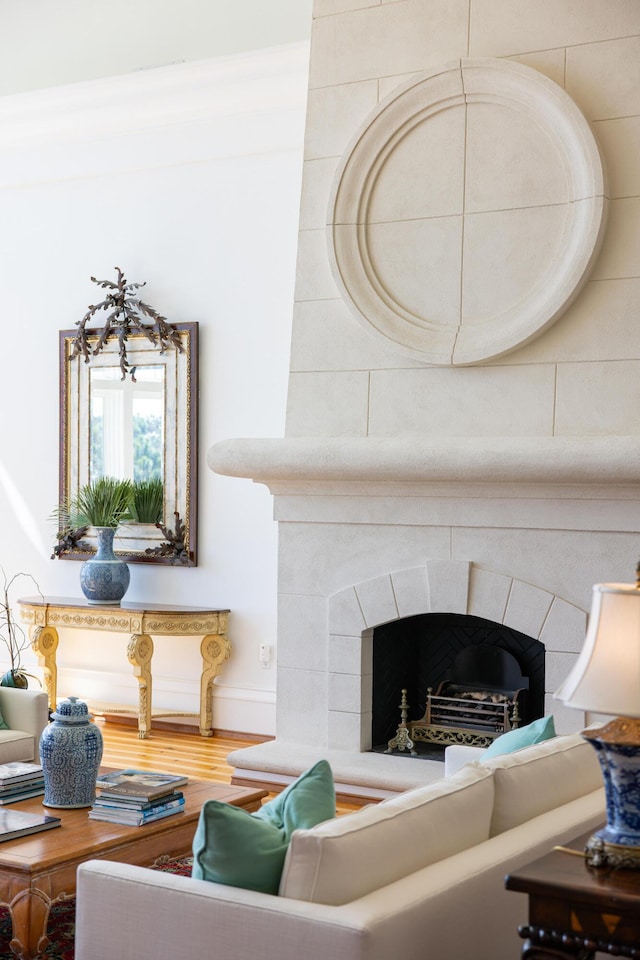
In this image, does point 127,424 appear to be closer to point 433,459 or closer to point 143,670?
point 143,670

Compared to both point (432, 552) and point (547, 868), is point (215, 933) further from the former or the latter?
point (432, 552)

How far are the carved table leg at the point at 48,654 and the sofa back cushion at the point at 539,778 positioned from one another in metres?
4.15

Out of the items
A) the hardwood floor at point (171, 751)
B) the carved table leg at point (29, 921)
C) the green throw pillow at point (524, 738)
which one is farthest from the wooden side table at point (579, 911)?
the hardwood floor at point (171, 751)

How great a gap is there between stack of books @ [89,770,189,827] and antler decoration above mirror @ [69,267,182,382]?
127 inches

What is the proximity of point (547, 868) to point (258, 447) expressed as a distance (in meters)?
3.16

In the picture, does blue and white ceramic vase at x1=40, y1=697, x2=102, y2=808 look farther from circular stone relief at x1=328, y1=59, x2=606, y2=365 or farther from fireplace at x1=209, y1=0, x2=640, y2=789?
circular stone relief at x1=328, y1=59, x2=606, y2=365

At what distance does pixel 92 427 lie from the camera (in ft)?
22.9

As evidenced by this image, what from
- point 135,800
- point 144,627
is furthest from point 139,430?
point 135,800

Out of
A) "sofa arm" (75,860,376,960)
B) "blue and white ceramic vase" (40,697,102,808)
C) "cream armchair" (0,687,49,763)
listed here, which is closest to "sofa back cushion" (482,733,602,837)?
"sofa arm" (75,860,376,960)

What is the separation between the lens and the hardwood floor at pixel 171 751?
230 inches

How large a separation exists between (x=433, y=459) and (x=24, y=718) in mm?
1990

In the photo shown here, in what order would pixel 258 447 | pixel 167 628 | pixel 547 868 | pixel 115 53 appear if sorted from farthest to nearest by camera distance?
1. pixel 115 53
2. pixel 167 628
3. pixel 258 447
4. pixel 547 868

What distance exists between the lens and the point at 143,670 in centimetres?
639

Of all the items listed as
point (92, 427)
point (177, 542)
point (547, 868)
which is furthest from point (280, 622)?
point (547, 868)
